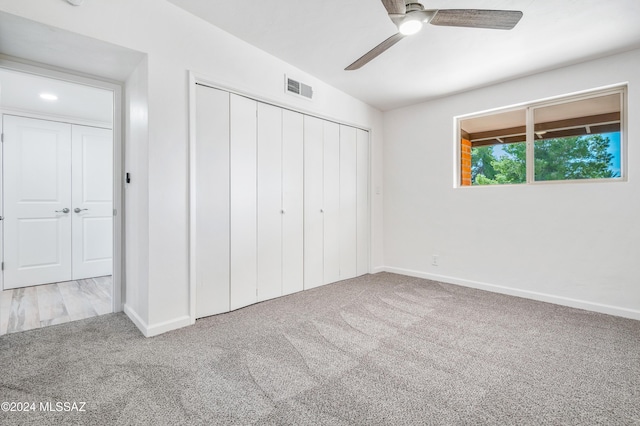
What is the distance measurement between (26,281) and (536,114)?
6.58 m

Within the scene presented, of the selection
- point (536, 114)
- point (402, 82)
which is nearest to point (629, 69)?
point (536, 114)

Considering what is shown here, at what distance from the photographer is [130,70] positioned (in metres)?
2.57

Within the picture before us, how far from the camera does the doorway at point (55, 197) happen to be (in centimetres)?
326

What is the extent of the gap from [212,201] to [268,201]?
2.08 feet

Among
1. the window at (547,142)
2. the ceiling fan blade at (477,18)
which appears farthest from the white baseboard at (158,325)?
the window at (547,142)

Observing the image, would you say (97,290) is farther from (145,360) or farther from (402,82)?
(402,82)

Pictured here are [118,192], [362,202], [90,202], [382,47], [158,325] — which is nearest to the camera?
[382,47]

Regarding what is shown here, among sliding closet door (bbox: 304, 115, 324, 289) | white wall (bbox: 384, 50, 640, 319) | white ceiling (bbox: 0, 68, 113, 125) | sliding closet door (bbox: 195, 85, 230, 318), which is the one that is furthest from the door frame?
white wall (bbox: 384, 50, 640, 319)

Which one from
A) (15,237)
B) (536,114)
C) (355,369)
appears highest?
(536,114)

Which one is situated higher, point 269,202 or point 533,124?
point 533,124

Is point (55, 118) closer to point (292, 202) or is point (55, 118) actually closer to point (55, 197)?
point (55, 197)

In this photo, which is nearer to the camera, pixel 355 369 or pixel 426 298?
pixel 355 369

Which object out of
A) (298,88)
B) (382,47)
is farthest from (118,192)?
(382,47)

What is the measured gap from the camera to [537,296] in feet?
10.7
